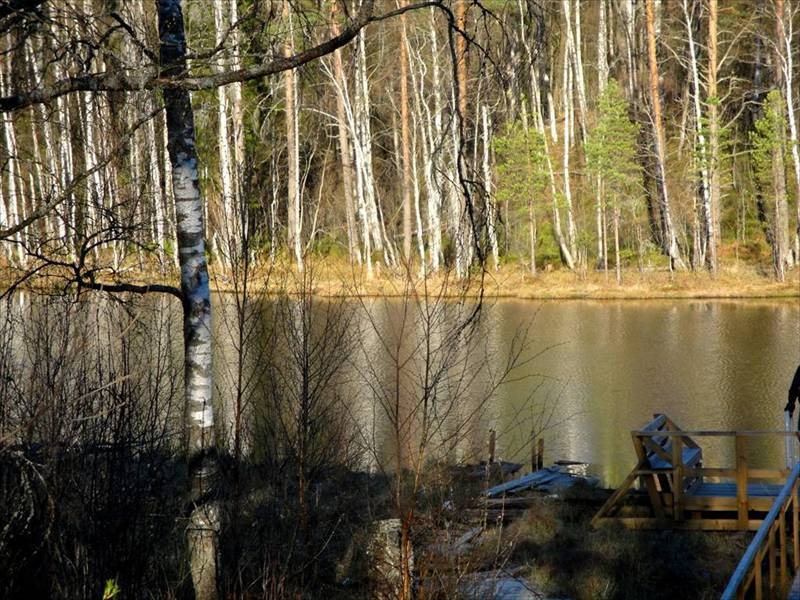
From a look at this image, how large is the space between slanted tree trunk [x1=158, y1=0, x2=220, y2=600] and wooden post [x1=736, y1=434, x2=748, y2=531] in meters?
6.24

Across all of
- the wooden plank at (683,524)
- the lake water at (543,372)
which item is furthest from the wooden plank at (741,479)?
the lake water at (543,372)

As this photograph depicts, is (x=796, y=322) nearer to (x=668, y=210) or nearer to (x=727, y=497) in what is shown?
(x=668, y=210)

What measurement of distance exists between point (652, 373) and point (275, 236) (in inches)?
544

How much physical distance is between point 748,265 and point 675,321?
9.95 metres

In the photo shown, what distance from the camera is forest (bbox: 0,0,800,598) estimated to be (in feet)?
21.5

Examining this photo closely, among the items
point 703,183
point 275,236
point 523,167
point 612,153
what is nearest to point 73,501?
point 275,236

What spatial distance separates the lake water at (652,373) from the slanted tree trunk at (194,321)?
804cm

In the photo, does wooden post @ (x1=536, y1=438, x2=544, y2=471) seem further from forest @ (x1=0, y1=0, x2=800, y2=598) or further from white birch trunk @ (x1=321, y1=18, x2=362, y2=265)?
white birch trunk @ (x1=321, y1=18, x2=362, y2=265)

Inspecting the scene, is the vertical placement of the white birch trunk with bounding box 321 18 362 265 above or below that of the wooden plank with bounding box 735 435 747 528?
above

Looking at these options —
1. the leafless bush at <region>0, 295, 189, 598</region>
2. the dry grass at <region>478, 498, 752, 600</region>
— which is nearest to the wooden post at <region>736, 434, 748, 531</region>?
the dry grass at <region>478, 498, 752, 600</region>

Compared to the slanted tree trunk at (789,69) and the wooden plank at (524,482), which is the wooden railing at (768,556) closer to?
the wooden plank at (524,482)

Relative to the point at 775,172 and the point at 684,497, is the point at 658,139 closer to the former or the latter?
the point at 775,172

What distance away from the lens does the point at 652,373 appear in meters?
22.7

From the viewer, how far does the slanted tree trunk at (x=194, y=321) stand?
24.4 ft
